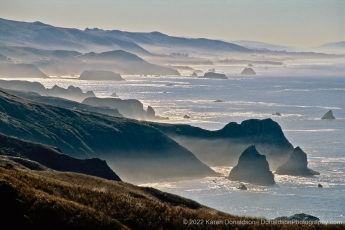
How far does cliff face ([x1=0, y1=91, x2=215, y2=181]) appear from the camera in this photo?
102 m

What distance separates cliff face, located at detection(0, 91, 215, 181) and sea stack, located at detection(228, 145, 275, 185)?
6.11m

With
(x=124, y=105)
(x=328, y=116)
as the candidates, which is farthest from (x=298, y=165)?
(x=328, y=116)

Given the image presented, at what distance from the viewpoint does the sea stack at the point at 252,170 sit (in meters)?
102

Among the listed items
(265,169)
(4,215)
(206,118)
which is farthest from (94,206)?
(206,118)

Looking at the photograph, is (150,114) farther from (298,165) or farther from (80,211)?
(80,211)

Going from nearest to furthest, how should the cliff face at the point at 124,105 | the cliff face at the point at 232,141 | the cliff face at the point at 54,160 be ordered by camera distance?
the cliff face at the point at 54,160 < the cliff face at the point at 232,141 < the cliff face at the point at 124,105

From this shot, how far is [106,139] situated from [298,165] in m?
32.7

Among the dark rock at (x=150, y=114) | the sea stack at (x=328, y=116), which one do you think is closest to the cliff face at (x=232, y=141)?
the dark rock at (x=150, y=114)

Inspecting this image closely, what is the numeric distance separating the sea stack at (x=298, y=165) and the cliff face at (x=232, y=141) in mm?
6604

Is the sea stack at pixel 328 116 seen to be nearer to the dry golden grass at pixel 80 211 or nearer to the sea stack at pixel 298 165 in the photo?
the sea stack at pixel 298 165

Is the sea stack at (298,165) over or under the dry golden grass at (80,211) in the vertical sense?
under

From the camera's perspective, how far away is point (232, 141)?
407ft

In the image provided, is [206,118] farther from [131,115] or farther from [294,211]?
[294,211]

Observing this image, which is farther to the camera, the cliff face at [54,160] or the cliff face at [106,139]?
the cliff face at [106,139]
